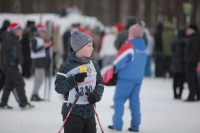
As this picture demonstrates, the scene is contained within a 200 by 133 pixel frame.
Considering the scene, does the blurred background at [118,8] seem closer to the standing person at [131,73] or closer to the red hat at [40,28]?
the red hat at [40,28]

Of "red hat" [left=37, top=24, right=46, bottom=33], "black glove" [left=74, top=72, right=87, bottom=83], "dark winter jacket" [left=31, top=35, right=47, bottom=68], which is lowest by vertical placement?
"dark winter jacket" [left=31, top=35, right=47, bottom=68]

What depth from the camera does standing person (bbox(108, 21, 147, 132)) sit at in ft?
25.4

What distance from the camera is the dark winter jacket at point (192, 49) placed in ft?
39.9

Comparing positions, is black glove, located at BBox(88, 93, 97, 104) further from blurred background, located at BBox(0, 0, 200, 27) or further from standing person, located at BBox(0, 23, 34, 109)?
blurred background, located at BBox(0, 0, 200, 27)

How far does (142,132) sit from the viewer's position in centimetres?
803

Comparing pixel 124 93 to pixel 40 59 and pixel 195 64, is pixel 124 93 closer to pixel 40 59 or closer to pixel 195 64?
pixel 40 59

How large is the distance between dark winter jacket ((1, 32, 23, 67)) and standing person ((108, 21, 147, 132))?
3.02m

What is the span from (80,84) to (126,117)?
4566 mm

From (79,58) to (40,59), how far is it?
650 cm

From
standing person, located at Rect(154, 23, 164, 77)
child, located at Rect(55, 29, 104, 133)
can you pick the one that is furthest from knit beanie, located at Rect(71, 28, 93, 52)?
standing person, located at Rect(154, 23, 164, 77)

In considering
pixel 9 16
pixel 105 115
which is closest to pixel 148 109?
pixel 105 115

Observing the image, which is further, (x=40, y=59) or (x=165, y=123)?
(x=40, y=59)

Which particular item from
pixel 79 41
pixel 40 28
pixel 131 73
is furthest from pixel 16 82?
pixel 79 41

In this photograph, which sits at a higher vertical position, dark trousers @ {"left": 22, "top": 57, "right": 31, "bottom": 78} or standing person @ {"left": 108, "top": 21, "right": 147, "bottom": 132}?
standing person @ {"left": 108, "top": 21, "right": 147, "bottom": 132}
